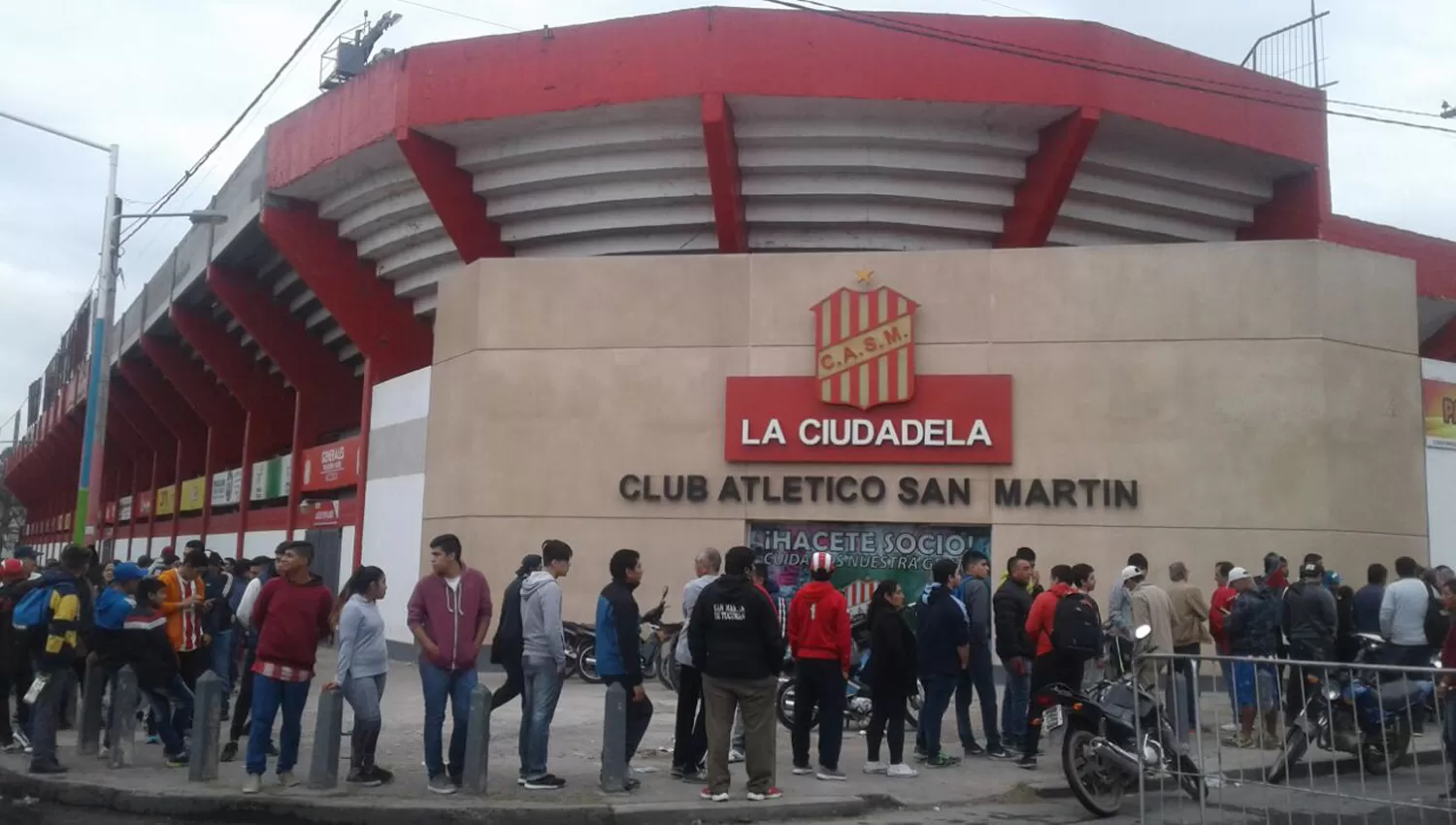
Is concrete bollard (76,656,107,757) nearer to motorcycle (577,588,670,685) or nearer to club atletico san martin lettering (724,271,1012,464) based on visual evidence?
motorcycle (577,588,670,685)

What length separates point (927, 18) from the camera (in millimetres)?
16734

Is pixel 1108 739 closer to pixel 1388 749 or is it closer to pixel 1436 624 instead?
pixel 1388 749

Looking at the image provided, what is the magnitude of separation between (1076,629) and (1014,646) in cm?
119

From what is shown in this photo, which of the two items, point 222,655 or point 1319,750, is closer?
point 1319,750

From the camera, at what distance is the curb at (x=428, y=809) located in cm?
820

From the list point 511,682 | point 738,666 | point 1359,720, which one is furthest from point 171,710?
point 1359,720

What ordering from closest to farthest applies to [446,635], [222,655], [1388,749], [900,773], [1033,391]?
[1388,749], [446,635], [900,773], [222,655], [1033,391]

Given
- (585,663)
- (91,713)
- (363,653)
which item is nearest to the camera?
(363,653)

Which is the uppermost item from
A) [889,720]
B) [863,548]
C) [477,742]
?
[863,548]

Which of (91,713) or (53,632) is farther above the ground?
(53,632)

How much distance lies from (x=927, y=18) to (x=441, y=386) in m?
8.54

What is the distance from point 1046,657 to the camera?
9859 millimetres

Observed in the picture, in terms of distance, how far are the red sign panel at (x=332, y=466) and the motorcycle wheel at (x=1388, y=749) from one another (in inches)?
700

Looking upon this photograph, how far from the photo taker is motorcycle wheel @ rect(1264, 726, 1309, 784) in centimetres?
704
